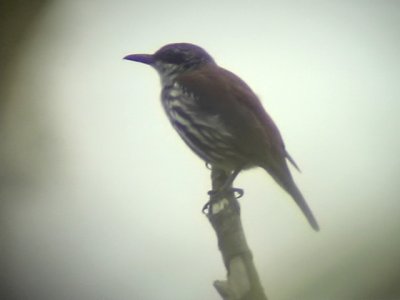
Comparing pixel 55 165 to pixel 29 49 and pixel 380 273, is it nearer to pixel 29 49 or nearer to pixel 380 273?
pixel 29 49

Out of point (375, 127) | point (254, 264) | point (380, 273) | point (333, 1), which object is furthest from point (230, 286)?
point (333, 1)

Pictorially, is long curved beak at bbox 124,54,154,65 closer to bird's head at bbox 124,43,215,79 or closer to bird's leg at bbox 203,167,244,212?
bird's head at bbox 124,43,215,79

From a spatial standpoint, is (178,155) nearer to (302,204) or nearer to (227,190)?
(227,190)

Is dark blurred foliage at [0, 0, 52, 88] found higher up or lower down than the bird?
higher up

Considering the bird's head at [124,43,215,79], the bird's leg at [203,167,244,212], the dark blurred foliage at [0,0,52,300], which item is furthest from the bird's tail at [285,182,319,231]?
the dark blurred foliage at [0,0,52,300]

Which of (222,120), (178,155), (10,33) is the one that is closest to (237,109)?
(222,120)

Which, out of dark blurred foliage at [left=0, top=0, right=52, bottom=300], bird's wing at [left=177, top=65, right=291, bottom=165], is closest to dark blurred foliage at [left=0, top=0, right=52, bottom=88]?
dark blurred foliage at [left=0, top=0, right=52, bottom=300]

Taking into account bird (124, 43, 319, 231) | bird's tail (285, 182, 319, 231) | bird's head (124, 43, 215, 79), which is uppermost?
bird's head (124, 43, 215, 79)

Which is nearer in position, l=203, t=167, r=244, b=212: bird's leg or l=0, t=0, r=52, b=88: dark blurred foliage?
l=203, t=167, r=244, b=212: bird's leg
